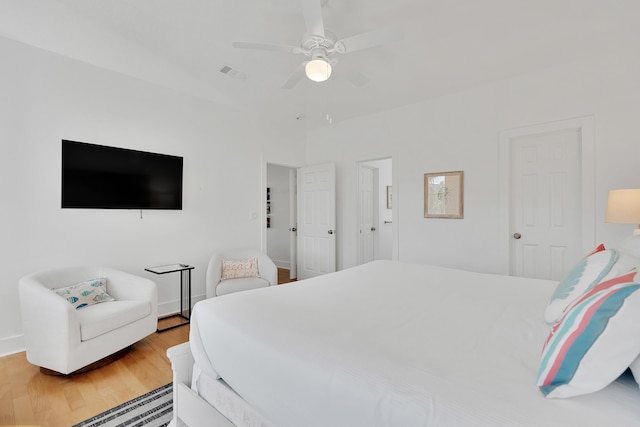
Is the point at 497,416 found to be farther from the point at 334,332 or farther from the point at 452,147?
the point at 452,147

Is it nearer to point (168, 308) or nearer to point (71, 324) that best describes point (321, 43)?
point (71, 324)

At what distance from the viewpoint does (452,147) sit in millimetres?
3697

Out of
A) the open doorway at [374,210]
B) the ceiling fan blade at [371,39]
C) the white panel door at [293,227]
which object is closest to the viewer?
the ceiling fan blade at [371,39]

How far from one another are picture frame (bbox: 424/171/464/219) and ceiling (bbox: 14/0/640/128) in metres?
1.02

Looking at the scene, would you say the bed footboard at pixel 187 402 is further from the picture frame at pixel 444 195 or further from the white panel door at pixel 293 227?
the white panel door at pixel 293 227

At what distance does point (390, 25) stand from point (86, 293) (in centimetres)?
348

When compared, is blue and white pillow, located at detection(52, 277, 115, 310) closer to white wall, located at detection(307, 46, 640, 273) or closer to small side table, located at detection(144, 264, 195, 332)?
small side table, located at detection(144, 264, 195, 332)

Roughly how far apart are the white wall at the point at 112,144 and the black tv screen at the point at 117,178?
0.34 feet

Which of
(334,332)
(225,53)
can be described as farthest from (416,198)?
(334,332)

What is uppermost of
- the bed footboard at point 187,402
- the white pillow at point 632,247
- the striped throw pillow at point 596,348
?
the white pillow at point 632,247

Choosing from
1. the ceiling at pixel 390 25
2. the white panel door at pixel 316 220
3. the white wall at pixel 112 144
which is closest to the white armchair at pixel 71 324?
the white wall at pixel 112 144

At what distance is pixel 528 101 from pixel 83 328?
4490 millimetres

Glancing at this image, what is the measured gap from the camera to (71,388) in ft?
6.77

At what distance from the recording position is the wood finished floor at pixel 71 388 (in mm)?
1797
